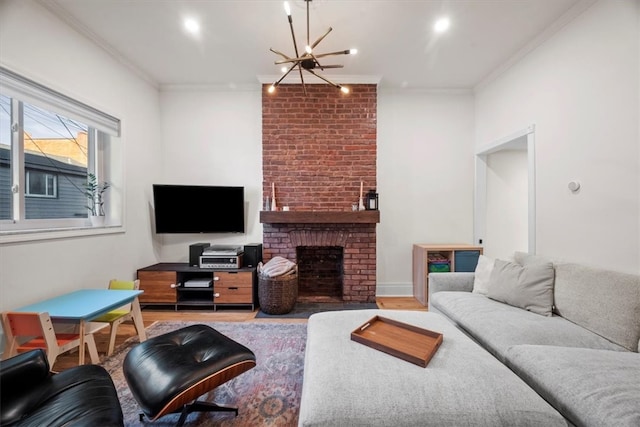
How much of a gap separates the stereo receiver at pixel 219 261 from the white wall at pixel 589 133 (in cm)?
324

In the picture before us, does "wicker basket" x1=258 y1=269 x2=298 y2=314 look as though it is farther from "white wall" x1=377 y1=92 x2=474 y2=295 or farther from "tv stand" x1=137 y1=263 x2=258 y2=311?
"white wall" x1=377 y1=92 x2=474 y2=295

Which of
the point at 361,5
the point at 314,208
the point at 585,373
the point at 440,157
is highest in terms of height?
the point at 361,5

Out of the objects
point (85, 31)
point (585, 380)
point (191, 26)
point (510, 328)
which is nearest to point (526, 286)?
point (510, 328)

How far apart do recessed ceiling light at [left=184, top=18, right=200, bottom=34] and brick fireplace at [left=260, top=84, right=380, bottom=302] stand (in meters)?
1.01

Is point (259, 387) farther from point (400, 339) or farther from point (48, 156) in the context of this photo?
point (48, 156)

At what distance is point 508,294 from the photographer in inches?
80.8

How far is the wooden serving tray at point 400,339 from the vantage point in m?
1.28

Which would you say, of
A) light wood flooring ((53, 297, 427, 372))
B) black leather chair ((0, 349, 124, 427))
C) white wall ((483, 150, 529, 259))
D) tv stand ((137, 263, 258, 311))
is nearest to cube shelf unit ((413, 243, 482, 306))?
light wood flooring ((53, 297, 427, 372))

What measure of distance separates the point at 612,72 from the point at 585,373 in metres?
2.07

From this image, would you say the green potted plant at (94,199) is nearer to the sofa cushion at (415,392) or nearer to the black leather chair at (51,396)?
the black leather chair at (51,396)

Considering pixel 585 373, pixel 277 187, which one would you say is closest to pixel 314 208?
pixel 277 187

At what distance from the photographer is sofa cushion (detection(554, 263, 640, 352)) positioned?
1471mm

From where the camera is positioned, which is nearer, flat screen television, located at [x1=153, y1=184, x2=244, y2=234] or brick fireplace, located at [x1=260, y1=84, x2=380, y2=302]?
flat screen television, located at [x1=153, y1=184, x2=244, y2=234]

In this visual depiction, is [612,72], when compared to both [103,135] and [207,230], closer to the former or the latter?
[207,230]
